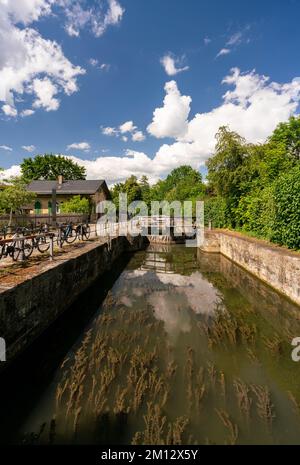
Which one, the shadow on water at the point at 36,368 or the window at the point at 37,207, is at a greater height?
the window at the point at 37,207

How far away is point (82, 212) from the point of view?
27.4m

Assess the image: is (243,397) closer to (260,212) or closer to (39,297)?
(39,297)

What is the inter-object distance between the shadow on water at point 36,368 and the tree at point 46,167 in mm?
55140

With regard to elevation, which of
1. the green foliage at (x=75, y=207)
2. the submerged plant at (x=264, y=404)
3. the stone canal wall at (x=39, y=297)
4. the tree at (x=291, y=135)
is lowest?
the submerged plant at (x=264, y=404)

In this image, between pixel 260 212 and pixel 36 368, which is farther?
pixel 260 212

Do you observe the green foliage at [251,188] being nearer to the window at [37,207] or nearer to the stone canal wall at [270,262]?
the stone canal wall at [270,262]

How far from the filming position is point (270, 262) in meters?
8.87

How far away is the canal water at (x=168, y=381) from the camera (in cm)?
322

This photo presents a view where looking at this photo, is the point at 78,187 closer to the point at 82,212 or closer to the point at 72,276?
the point at 82,212

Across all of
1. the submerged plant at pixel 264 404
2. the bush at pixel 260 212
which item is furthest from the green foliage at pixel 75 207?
the submerged plant at pixel 264 404

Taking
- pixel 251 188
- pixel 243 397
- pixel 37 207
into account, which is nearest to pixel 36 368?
pixel 243 397

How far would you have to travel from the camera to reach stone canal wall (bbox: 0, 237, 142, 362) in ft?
14.4

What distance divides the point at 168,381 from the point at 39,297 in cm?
344

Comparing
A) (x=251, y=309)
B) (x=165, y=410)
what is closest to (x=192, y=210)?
(x=251, y=309)
